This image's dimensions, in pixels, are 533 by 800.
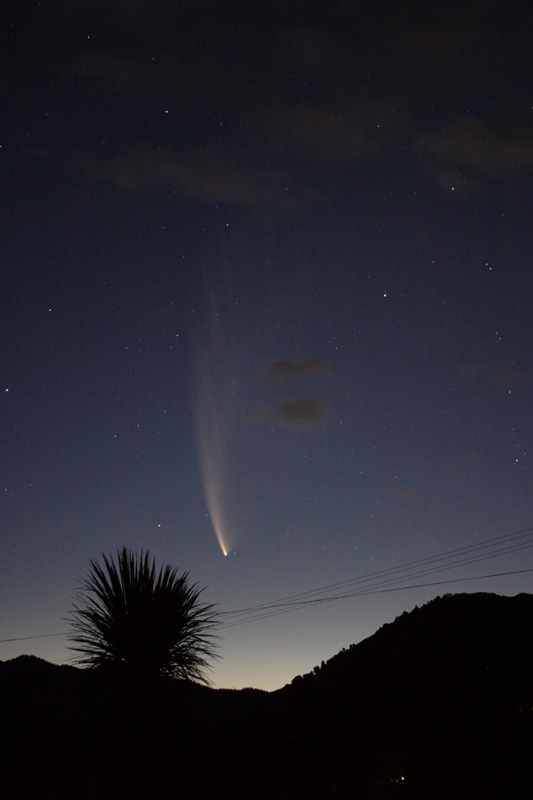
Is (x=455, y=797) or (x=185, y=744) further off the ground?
(x=185, y=744)

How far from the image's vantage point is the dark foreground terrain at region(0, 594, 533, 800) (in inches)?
339

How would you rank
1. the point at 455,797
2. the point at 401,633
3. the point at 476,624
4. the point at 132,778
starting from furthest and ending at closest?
the point at 401,633, the point at 476,624, the point at 455,797, the point at 132,778

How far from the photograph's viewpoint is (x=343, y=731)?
13.4 metres

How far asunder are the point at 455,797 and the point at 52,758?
731 centimetres

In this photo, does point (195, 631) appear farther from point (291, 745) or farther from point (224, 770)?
point (291, 745)

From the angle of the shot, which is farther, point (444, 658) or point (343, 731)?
point (444, 658)

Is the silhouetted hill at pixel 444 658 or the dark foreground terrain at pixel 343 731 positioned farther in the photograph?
the silhouetted hill at pixel 444 658

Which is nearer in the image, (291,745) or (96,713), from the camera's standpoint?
(291,745)

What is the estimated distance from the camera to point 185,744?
38.5 ft

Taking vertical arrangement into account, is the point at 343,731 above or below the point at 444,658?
below

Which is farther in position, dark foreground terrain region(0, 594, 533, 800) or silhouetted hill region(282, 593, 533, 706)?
silhouetted hill region(282, 593, 533, 706)

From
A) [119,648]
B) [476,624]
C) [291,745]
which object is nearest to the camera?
[119,648]

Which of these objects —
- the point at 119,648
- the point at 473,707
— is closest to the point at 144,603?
the point at 119,648

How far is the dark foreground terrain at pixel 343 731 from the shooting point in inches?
339
